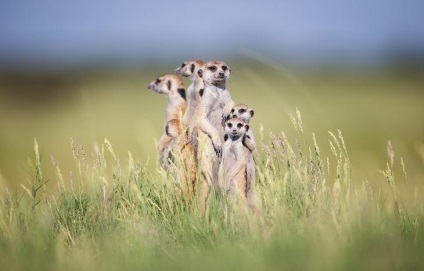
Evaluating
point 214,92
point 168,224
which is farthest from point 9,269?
point 214,92

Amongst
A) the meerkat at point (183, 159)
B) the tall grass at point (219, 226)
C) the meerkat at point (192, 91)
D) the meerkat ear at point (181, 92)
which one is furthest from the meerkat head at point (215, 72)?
the meerkat ear at point (181, 92)

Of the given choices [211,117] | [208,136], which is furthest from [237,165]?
[211,117]

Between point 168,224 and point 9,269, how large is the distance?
155 cm

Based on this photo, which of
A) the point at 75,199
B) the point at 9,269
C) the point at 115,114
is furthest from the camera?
the point at 115,114

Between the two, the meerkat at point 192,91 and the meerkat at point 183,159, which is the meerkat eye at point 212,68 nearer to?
the meerkat at point 192,91

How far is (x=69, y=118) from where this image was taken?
123ft

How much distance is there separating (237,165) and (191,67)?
1595mm

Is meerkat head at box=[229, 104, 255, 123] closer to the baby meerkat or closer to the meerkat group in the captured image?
the meerkat group

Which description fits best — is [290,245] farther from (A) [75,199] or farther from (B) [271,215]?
(A) [75,199]

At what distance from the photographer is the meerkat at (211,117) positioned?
681 centimetres

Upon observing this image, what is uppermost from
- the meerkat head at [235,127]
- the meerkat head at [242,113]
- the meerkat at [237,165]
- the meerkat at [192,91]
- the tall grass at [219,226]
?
the meerkat at [192,91]

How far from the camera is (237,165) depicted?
6422 millimetres

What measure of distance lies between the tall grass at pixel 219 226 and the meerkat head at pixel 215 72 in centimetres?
86

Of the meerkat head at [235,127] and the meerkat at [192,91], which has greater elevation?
the meerkat at [192,91]
